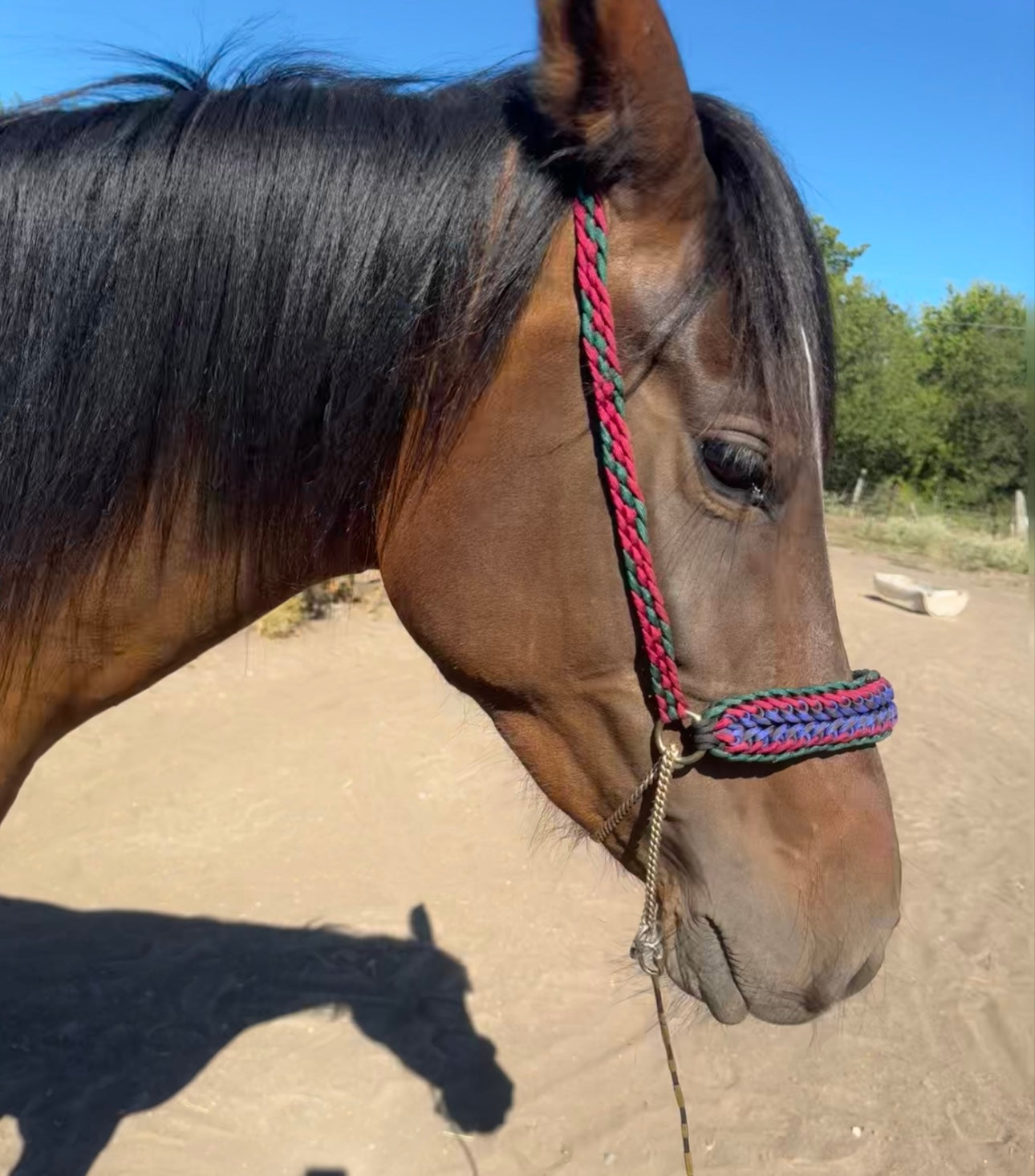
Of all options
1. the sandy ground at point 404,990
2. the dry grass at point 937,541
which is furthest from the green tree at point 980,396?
the sandy ground at point 404,990

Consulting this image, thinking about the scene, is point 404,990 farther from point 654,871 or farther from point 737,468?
point 737,468

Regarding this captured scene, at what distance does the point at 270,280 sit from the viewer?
1217 mm

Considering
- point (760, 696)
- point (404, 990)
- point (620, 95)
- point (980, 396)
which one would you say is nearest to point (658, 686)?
point (760, 696)

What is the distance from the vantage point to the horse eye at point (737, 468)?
1.15 m

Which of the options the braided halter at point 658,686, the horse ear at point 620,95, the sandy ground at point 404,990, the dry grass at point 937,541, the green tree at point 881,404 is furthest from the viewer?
the green tree at point 881,404

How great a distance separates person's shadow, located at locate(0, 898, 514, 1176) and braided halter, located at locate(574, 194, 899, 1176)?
245cm

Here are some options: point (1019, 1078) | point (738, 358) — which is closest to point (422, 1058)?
point (1019, 1078)

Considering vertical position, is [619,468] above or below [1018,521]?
above

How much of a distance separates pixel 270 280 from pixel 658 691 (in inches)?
32.8

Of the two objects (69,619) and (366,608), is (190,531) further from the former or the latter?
(366,608)

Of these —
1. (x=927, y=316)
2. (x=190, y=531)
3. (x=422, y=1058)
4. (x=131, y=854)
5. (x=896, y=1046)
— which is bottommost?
(x=131, y=854)

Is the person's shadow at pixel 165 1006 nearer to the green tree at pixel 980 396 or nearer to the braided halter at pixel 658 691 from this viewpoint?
the braided halter at pixel 658 691

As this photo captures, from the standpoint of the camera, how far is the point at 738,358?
1.14 m

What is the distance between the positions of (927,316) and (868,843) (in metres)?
36.0
